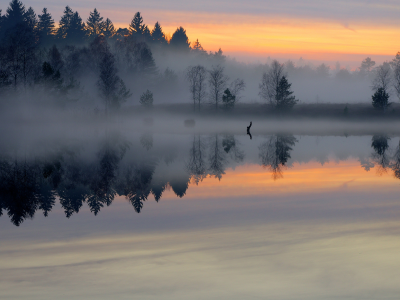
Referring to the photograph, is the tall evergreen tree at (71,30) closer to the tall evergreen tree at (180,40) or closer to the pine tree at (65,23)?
the pine tree at (65,23)

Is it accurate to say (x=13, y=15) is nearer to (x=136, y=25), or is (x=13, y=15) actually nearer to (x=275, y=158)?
(x=136, y=25)

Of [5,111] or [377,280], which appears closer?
[377,280]

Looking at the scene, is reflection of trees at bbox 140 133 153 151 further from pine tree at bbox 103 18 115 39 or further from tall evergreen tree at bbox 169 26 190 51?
tall evergreen tree at bbox 169 26 190 51

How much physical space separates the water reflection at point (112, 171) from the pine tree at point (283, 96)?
180 ft

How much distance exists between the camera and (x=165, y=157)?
96.5 ft

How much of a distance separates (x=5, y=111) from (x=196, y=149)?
46.6m

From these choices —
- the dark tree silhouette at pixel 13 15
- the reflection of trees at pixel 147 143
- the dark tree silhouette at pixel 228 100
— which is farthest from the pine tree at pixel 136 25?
the reflection of trees at pixel 147 143

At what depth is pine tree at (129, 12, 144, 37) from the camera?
150 meters

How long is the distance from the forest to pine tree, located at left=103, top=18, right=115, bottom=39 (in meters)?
0.37

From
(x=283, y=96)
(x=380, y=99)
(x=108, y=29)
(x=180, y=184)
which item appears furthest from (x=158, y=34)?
(x=180, y=184)

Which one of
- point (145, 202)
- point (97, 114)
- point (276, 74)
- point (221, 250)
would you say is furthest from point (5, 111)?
point (221, 250)

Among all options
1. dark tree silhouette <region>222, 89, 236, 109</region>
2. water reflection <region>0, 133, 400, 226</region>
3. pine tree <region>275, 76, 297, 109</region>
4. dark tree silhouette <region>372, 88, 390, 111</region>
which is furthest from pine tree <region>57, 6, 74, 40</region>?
water reflection <region>0, 133, 400, 226</region>

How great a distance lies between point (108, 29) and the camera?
150875 millimetres

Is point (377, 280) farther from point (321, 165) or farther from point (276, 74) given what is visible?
point (276, 74)
